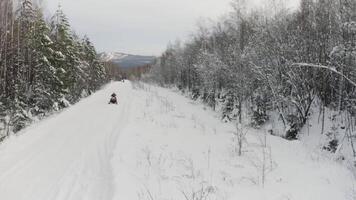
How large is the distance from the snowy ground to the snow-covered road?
2cm

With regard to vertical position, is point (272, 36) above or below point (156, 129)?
→ above

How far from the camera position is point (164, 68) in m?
100

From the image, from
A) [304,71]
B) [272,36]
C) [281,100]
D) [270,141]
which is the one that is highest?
[272,36]

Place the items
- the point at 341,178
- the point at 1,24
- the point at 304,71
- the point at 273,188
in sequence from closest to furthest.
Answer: the point at 273,188, the point at 341,178, the point at 304,71, the point at 1,24

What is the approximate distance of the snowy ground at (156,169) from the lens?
799cm

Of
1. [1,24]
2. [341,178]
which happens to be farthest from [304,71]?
[1,24]

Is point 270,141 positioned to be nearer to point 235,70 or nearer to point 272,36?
point 272,36

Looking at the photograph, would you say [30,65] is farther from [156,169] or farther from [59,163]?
[156,169]

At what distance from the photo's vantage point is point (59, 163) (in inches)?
399

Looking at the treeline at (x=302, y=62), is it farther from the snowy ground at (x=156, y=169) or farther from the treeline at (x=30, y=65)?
the treeline at (x=30, y=65)

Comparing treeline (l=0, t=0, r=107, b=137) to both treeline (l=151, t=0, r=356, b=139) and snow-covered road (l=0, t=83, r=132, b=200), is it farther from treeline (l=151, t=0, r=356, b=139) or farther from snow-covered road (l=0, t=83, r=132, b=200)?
treeline (l=151, t=0, r=356, b=139)

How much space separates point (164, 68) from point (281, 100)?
81.3 metres

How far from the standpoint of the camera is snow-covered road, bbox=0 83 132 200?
779 cm

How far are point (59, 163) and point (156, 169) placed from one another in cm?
257
